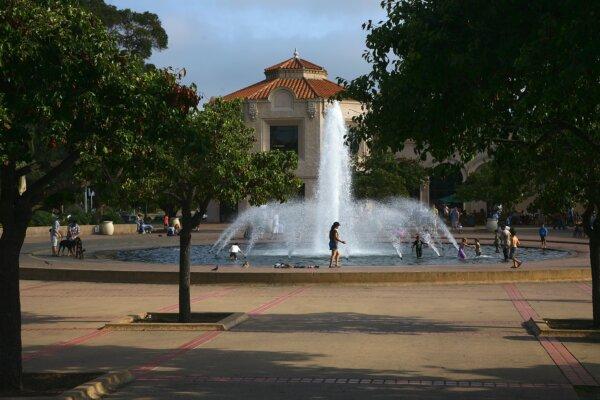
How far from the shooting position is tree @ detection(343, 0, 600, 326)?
9.05m

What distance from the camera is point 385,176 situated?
223 ft

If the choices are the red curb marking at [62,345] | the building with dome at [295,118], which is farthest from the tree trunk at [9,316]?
the building with dome at [295,118]

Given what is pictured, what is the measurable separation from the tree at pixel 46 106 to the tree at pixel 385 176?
57.0m

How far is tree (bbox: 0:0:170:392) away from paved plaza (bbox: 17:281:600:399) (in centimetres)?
201

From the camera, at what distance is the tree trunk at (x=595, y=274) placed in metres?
16.1

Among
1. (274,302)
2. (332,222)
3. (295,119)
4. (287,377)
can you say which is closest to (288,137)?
(295,119)

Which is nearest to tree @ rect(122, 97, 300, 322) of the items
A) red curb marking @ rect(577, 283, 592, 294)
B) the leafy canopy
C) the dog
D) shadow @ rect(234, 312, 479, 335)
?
shadow @ rect(234, 312, 479, 335)

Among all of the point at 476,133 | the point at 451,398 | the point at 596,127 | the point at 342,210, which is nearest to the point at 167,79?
→ the point at 476,133

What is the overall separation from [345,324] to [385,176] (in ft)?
168

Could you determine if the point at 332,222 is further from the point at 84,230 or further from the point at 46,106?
the point at 46,106

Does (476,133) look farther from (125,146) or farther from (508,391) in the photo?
(125,146)

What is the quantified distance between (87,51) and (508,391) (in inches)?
236

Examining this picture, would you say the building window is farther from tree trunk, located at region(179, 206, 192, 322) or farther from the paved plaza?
tree trunk, located at region(179, 206, 192, 322)

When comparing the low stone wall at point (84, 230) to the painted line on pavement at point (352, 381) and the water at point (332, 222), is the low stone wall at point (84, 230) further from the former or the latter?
the painted line on pavement at point (352, 381)
